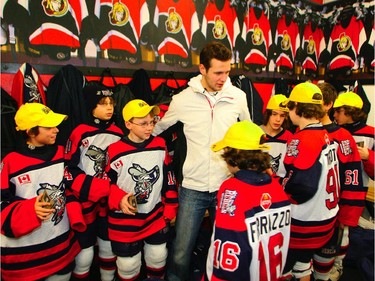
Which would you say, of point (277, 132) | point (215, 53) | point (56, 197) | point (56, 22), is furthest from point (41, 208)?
point (277, 132)

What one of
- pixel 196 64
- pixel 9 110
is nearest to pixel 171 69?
pixel 196 64

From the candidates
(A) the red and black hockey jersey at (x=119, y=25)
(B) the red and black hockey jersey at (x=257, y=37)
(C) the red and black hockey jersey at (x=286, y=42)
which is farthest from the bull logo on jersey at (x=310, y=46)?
(A) the red and black hockey jersey at (x=119, y=25)

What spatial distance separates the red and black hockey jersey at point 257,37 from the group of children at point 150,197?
49.3 inches

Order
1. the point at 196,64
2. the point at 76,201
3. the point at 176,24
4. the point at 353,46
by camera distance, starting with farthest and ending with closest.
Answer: the point at 353,46 < the point at 196,64 < the point at 176,24 < the point at 76,201

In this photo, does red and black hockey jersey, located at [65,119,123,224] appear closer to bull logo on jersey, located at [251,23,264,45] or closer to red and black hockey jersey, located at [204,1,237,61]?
red and black hockey jersey, located at [204,1,237,61]

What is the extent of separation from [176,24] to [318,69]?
2197 millimetres

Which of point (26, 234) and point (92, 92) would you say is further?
point (92, 92)

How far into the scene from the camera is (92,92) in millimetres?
1737

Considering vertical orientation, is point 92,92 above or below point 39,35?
below

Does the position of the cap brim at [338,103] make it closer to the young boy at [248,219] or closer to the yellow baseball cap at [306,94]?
the yellow baseball cap at [306,94]

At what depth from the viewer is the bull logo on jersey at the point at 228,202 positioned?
1.11 meters

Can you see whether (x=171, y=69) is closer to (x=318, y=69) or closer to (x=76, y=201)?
(x=76, y=201)

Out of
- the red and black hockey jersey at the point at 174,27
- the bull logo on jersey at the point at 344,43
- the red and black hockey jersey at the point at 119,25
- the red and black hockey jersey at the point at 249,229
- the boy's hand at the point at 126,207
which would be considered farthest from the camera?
the bull logo on jersey at the point at 344,43

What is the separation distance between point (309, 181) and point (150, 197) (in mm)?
908
